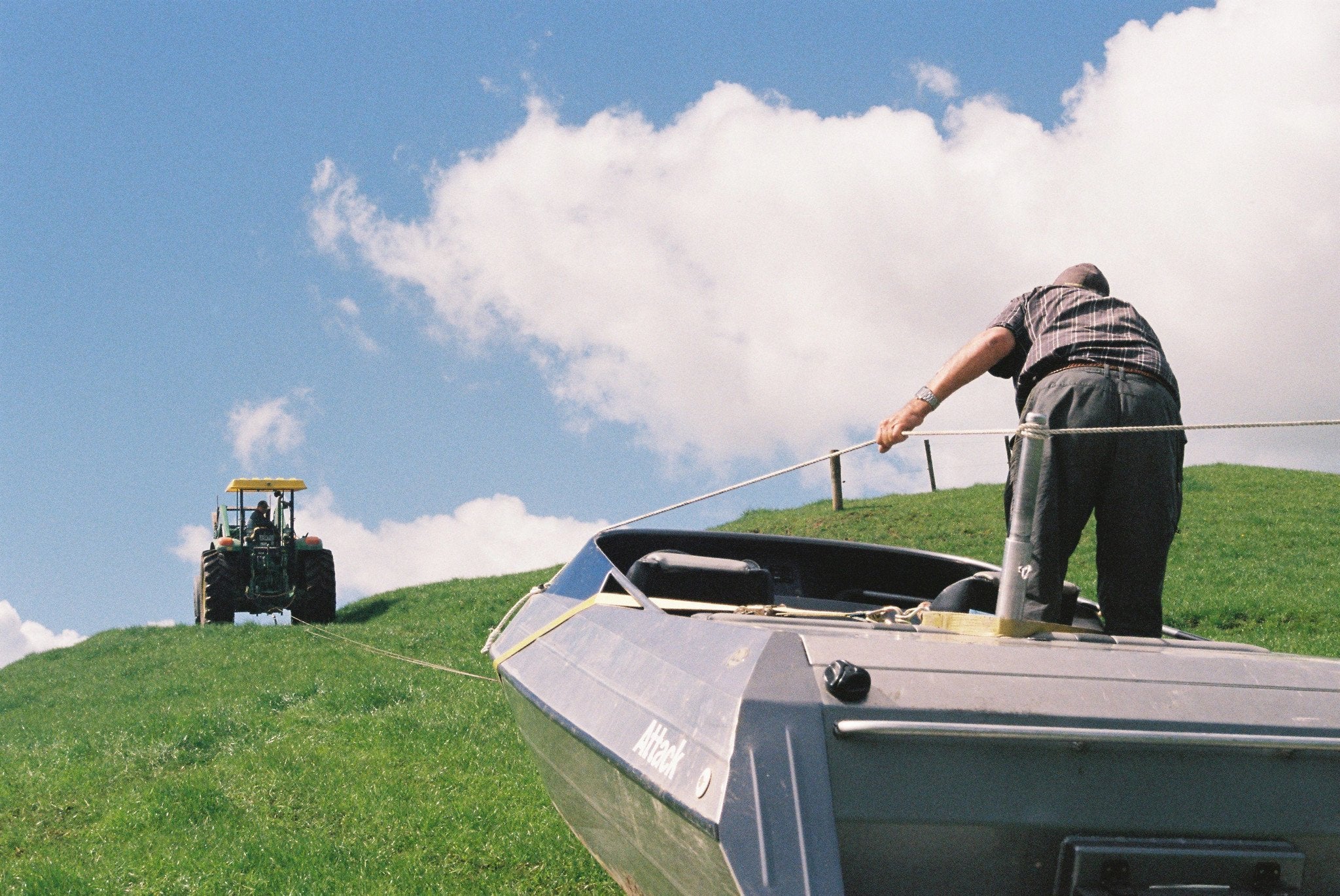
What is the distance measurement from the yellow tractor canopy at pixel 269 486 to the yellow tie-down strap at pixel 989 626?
1739cm

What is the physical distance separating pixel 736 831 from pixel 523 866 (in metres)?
2.66

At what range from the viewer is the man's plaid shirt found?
11.7 ft

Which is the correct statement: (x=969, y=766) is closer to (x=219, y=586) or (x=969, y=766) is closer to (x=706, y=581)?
(x=706, y=581)

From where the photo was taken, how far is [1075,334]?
359 cm

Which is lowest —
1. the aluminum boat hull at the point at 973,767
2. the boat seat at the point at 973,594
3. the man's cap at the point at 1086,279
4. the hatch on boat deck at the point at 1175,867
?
the hatch on boat deck at the point at 1175,867

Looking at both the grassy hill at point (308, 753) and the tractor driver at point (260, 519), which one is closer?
the grassy hill at point (308, 753)

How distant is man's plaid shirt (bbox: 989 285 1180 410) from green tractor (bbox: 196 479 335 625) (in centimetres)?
1552

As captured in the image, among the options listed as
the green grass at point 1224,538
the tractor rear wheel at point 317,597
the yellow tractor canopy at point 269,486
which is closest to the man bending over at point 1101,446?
the green grass at point 1224,538

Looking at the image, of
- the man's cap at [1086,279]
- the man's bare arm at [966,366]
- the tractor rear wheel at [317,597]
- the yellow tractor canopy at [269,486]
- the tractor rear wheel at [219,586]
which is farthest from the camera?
the yellow tractor canopy at [269,486]

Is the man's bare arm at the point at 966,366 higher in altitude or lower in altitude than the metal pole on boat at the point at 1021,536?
higher

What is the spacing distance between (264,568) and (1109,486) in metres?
16.7

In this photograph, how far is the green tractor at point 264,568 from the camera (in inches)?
683

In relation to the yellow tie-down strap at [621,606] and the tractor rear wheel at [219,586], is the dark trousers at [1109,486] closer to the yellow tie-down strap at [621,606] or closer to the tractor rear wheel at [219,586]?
the yellow tie-down strap at [621,606]

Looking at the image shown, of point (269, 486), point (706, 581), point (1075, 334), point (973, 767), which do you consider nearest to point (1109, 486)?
point (1075, 334)
